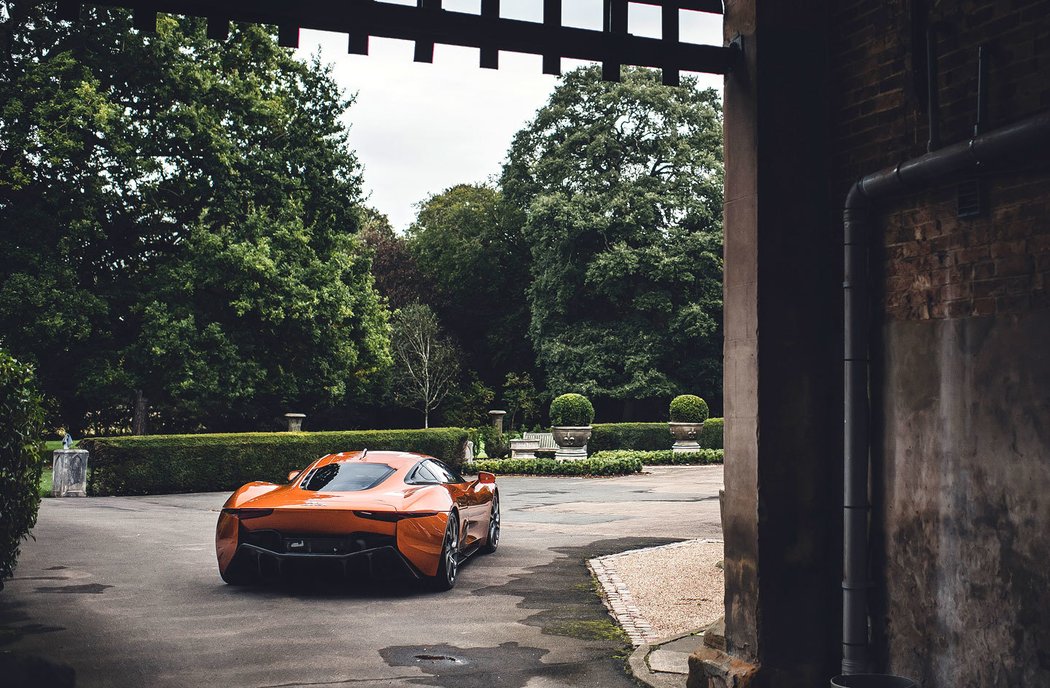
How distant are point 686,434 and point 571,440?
535 centimetres

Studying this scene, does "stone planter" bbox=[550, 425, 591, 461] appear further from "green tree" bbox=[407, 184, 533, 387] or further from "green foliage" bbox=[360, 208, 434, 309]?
"green foliage" bbox=[360, 208, 434, 309]

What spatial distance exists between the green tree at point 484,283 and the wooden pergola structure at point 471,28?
154 ft

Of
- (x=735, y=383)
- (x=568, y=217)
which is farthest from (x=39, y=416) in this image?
(x=568, y=217)

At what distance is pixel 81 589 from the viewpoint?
947cm

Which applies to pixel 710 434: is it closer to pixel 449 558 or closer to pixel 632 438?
pixel 632 438

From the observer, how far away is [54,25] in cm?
2706

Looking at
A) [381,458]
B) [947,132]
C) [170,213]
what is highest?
[170,213]

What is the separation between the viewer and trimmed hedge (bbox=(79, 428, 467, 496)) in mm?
21500

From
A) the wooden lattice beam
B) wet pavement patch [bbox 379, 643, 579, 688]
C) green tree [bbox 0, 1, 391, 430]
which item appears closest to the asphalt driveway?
wet pavement patch [bbox 379, 643, 579, 688]

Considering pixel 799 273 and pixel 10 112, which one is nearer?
pixel 799 273

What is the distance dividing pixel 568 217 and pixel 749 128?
39736 millimetres

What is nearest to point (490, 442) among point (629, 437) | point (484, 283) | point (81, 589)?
point (629, 437)

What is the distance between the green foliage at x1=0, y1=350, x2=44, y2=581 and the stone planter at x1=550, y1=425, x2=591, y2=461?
78.6 feet

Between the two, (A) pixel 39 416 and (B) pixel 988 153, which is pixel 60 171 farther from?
(B) pixel 988 153
